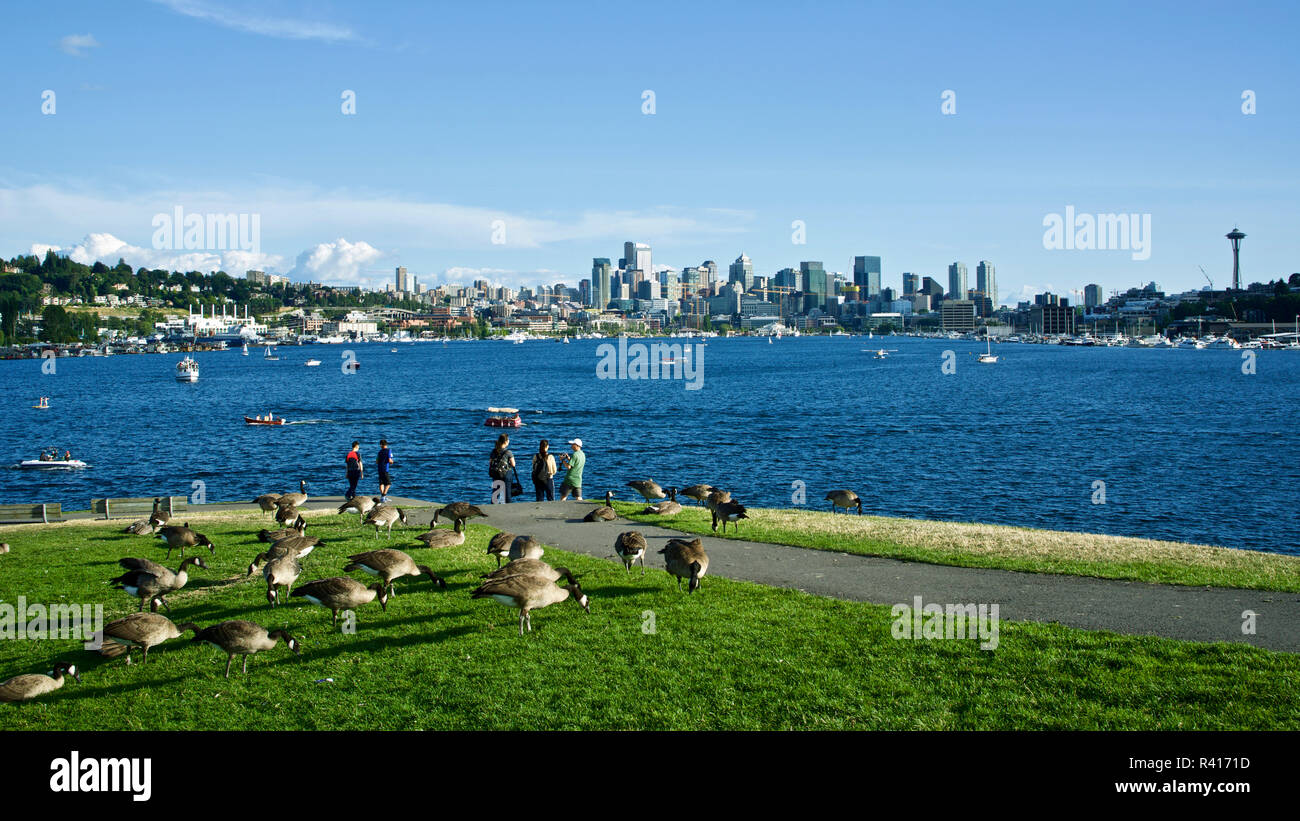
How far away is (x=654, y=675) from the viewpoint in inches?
389

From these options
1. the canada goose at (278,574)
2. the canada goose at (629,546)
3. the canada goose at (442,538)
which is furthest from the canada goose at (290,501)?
the canada goose at (629,546)

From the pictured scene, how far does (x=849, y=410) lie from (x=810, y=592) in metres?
67.2

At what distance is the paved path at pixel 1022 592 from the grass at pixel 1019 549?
510 mm

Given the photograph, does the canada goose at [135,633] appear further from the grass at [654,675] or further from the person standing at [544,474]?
the person standing at [544,474]

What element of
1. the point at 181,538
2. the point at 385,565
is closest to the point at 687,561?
the point at 385,565

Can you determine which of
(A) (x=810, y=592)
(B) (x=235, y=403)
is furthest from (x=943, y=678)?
(B) (x=235, y=403)

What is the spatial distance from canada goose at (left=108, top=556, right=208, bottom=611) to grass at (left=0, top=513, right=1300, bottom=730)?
387 mm

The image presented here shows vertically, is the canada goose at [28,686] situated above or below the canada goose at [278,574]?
below

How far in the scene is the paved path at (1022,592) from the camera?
1188 cm

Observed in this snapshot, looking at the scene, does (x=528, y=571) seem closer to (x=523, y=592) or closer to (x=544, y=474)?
(x=523, y=592)

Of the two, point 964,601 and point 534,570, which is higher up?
point 534,570

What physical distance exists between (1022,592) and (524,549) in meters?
8.43

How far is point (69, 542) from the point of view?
1944cm
